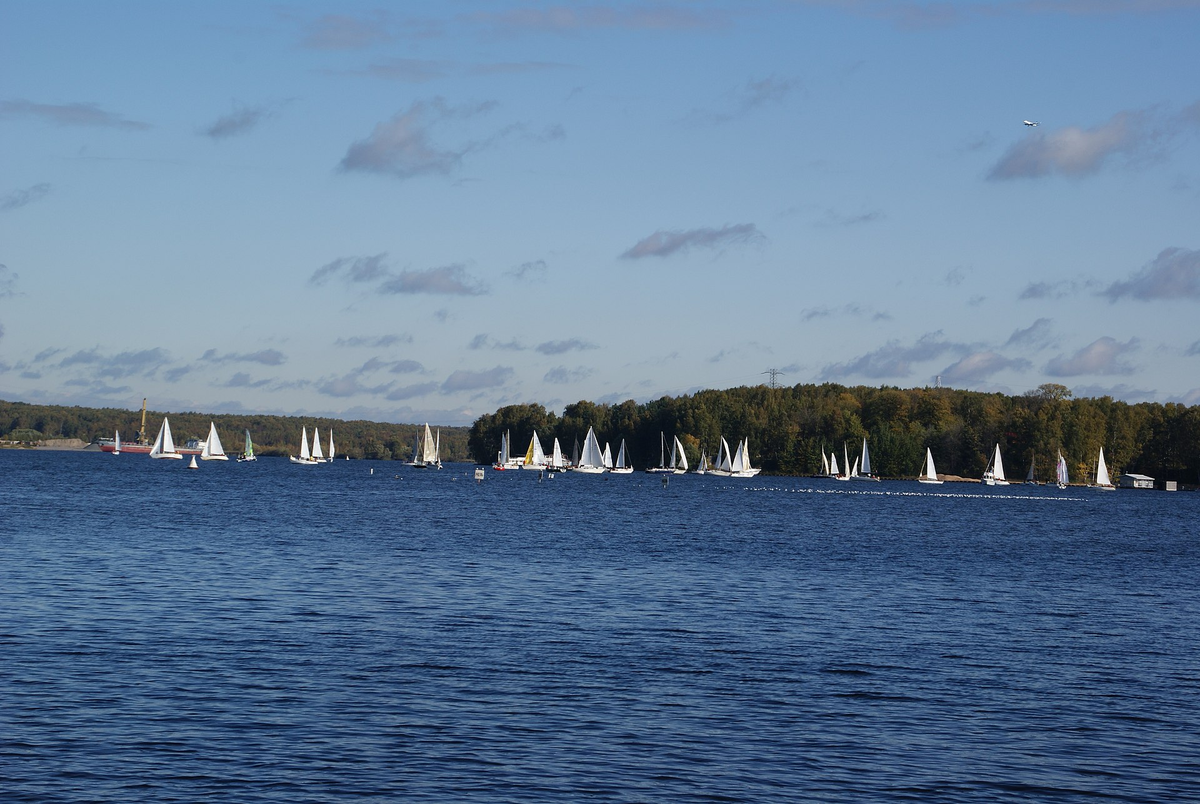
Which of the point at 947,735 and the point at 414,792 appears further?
the point at 947,735

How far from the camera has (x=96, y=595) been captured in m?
42.5

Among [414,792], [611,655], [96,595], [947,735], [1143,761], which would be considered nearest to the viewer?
[414,792]

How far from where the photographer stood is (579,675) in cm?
3030

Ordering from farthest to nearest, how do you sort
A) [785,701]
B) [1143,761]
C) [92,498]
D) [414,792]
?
[92,498]
[785,701]
[1143,761]
[414,792]

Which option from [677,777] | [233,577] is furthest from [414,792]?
[233,577]

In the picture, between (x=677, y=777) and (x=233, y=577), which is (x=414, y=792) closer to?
(x=677, y=777)

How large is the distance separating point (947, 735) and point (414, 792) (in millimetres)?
11298

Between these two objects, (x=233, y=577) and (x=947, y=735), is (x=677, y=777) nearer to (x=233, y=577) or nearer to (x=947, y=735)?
(x=947, y=735)

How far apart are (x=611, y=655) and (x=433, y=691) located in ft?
21.5

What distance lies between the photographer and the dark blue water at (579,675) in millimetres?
21812

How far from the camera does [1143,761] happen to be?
2380 cm

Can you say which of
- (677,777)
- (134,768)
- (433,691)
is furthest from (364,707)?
(677,777)

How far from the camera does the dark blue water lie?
71.6 feet

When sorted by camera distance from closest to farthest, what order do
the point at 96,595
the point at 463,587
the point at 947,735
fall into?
the point at 947,735
the point at 96,595
the point at 463,587
